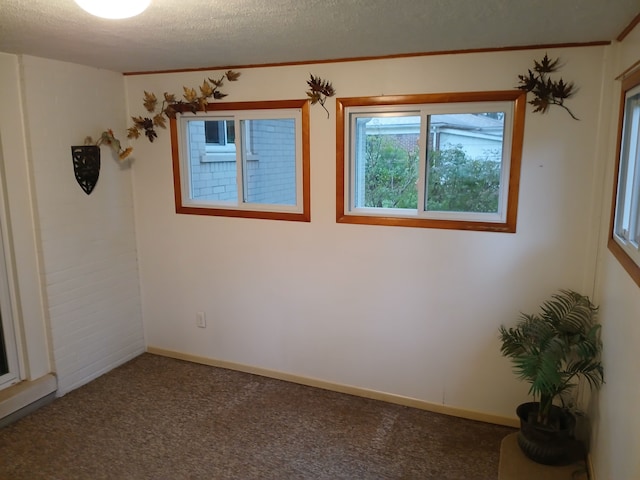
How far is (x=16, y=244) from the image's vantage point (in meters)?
2.81

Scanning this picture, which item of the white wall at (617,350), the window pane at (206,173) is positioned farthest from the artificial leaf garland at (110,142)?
the white wall at (617,350)

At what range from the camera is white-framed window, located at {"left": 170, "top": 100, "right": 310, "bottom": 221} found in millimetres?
3039

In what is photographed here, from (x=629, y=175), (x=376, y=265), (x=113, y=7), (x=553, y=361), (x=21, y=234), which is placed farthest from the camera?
(x=376, y=265)

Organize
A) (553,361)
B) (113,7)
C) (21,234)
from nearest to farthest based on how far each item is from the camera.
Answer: (113,7), (553,361), (21,234)

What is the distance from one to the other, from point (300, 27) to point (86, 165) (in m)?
1.80

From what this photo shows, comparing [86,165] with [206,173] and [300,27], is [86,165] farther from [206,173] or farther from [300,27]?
[300,27]

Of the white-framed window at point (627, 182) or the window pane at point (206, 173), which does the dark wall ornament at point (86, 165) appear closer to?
the window pane at point (206, 173)

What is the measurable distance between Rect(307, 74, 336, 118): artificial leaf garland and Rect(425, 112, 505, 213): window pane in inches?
24.2

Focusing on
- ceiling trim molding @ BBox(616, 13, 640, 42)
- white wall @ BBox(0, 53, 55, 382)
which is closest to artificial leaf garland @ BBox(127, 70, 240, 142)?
white wall @ BBox(0, 53, 55, 382)

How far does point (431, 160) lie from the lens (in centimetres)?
277

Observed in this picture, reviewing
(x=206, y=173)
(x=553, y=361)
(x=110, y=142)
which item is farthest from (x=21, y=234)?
(x=553, y=361)

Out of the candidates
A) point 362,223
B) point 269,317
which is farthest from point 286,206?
point 269,317

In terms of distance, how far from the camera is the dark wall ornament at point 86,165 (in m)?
3.06

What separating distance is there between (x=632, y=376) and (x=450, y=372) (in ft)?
4.37
